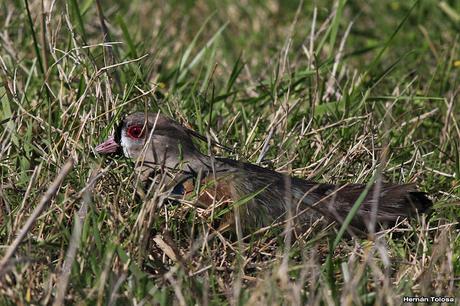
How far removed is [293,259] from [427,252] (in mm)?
585

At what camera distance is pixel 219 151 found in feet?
18.2

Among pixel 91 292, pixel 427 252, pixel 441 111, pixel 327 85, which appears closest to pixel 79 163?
pixel 91 292

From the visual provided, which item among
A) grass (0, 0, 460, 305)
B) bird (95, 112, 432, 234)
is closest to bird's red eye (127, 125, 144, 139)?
bird (95, 112, 432, 234)

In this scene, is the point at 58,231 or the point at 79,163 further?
the point at 79,163

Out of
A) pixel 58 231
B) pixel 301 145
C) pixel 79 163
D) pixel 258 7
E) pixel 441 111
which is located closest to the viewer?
pixel 58 231

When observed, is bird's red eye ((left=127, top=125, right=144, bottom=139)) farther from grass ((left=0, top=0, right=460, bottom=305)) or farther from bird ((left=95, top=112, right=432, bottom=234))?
grass ((left=0, top=0, right=460, bottom=305))

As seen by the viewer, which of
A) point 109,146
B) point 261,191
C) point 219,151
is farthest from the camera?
point 219,151

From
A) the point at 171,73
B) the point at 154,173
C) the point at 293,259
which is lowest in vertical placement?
the point at 293,259

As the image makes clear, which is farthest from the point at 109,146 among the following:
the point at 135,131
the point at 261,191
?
the point at 261,191

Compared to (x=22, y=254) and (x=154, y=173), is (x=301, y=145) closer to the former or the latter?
(x=154, y=173)

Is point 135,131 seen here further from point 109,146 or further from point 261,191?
point 261,191

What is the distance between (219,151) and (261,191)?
0.86 metres

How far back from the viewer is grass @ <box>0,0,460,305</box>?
12.9 ft

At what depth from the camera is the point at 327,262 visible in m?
4.17
